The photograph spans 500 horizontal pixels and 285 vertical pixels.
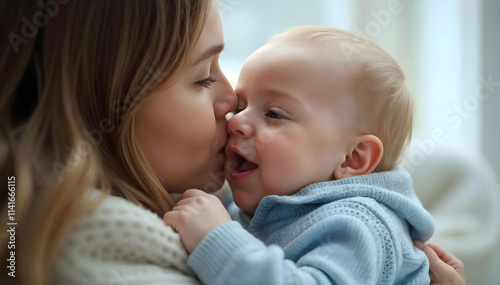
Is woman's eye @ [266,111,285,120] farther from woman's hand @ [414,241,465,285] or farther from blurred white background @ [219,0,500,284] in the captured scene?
blurred white background @ [219,0,500,284]

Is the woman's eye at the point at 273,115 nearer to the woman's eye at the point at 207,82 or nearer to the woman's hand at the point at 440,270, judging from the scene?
the woman's eye at the point at 207,82

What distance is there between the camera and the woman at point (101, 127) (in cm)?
84

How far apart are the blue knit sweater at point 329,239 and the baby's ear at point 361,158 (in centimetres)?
3

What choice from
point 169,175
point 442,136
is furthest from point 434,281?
point 442,136

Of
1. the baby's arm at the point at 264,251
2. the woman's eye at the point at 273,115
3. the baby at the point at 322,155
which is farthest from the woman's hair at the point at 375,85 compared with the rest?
the baby's arm at the point at 264,251

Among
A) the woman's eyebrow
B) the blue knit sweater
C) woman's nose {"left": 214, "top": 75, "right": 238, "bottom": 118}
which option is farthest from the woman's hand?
the woman's eyebrow

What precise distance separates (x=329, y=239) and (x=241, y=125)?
1.08 ft

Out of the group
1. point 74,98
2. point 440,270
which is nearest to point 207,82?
point 74,98

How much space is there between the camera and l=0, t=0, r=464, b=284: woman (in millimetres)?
838

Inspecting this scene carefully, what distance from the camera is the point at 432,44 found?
221 centimetres

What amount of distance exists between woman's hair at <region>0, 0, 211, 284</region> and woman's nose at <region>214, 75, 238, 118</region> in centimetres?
17

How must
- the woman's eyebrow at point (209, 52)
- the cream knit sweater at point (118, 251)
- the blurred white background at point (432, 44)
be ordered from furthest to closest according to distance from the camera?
the blurred white background at point (432, 44) → the woman's eyebrow at point (209, 52) → the cream knit sweater at point (118, 251)

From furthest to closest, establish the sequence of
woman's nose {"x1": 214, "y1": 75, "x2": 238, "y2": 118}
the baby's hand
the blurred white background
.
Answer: the blurred white background < woman's nose {"x1": 214, "y1": 75, "x2": 238, "y2": 118} < the baby's hand

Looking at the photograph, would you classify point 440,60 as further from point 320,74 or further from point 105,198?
point 105,198
